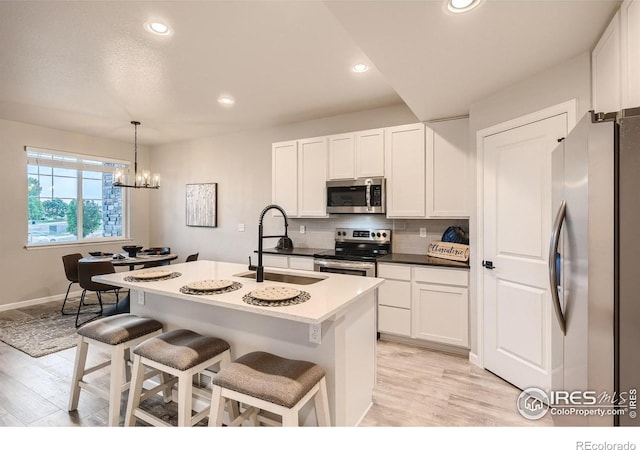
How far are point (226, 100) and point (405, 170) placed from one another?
2.18 meters

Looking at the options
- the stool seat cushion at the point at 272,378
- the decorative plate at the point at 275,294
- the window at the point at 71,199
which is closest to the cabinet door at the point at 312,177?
the decorative plate at the point at 275,294

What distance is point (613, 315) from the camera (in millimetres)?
1139

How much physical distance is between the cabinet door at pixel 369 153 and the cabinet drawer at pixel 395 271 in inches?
40.2

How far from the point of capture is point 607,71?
1.78 meters

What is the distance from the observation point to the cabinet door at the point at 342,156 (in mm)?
3750

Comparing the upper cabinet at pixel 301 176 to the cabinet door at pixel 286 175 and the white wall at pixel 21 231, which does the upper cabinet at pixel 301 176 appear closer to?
the cabinet door at pixel 286 175

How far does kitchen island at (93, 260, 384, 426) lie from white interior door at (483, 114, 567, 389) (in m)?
1.18

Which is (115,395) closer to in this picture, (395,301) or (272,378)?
(272,378)

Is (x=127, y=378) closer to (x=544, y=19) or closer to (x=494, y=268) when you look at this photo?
(x=494, y=268)

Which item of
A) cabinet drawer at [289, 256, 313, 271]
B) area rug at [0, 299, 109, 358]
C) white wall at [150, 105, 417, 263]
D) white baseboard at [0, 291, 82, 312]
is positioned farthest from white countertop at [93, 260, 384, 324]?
white baseboard at [0, 291, 82, 312]

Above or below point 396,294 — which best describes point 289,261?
above

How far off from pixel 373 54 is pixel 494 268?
6.35ft

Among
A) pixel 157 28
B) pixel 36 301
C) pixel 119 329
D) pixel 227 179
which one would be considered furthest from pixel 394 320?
pixel 36 301
